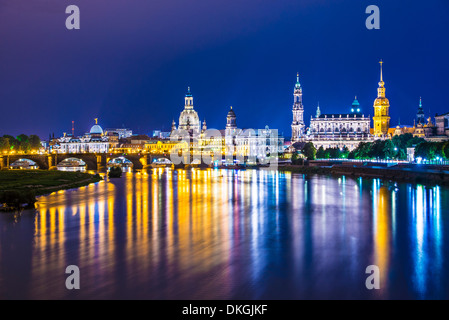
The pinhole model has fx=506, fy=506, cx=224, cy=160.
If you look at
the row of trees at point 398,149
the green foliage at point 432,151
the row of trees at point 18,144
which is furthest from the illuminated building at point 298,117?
the green foliage at point 432,151

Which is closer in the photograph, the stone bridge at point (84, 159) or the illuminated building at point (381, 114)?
the stone bridge at point (84, 159)

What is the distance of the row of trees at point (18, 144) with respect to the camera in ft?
339

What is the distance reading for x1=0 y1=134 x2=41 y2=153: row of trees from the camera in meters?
103

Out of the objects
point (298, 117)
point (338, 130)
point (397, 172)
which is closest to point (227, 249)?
point (397, 172)

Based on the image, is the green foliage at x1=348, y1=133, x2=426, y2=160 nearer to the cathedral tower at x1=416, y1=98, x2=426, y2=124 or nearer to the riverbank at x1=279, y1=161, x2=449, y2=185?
the riverbank at x1=279, y1=161, x2=449, y2=185

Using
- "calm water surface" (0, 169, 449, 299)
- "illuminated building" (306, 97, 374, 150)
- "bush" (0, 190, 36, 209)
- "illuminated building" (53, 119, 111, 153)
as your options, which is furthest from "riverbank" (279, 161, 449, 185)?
"illuminated building" (53, 119, 111, 153)

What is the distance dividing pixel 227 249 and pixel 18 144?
102 m

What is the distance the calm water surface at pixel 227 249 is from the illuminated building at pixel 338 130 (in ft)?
404

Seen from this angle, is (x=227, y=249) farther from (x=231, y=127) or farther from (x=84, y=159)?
(x=231, y=127)

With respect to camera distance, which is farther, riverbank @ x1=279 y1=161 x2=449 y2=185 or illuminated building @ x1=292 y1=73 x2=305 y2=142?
illuminated building @ x1=292 y1=73 x2=305 y2=142

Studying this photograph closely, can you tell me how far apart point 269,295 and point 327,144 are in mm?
147190

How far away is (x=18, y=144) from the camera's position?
111562mm

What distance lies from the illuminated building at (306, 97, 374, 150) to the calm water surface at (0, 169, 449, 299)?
123m

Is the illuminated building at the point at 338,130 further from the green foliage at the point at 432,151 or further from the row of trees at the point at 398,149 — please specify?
the green foliage at the point at 432,151
